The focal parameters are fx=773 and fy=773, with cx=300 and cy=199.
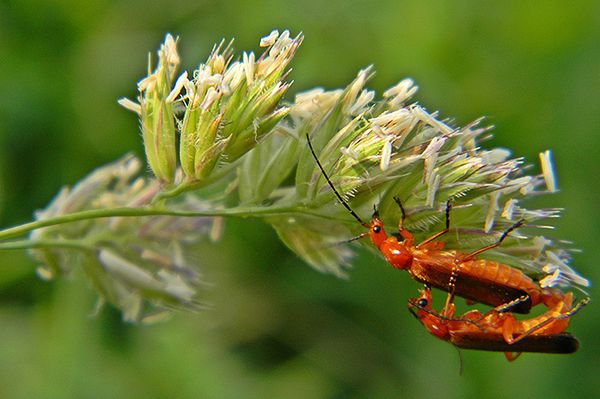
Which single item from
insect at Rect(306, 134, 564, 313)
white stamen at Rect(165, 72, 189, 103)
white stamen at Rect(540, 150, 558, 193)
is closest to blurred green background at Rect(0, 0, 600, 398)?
insect at Rect(306, 134, 564, 313)

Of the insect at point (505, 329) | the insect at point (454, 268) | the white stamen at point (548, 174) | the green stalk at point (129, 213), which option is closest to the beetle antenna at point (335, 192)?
the insect at point (454, 268)

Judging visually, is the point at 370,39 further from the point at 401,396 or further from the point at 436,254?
the point at 436,254

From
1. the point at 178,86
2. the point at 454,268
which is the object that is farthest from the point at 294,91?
the point at 454,268

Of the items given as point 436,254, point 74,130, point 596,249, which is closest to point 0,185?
point 74,130

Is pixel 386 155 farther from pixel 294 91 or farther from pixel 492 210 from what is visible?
pixel 294 91

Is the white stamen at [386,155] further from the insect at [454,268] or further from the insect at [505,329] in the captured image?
the insect at [505,329]

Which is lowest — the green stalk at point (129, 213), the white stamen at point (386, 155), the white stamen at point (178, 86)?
the green stalk at point (129, 213)
